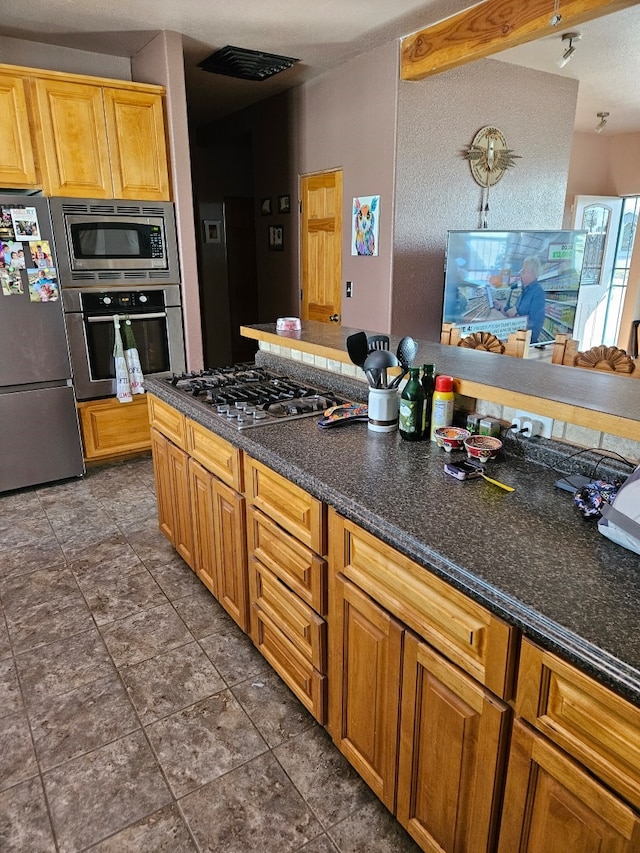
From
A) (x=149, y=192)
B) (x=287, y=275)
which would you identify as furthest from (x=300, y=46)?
(x=287, y=275)

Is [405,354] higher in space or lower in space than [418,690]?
higher

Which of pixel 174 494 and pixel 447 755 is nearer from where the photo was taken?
pixel 447 755

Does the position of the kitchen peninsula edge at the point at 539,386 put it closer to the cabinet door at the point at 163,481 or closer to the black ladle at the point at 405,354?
the black ladle at the point at 405,354

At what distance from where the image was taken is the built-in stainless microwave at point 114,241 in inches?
138

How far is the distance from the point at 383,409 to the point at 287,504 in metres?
0.46

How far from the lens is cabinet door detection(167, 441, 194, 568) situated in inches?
95.7

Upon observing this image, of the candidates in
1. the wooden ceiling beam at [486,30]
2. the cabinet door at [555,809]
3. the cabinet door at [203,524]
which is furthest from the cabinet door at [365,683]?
the wooden ceiling beam at [486,30]

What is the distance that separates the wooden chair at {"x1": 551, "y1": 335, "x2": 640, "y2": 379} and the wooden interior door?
225 cm

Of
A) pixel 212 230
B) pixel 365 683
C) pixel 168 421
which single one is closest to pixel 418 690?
pixel 365 683

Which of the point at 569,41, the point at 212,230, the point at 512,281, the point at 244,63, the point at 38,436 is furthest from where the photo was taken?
the point at 212,230

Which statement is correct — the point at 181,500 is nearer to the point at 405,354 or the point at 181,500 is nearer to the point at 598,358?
the point at 405,354

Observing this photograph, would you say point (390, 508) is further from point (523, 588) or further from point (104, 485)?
point (104, 485)

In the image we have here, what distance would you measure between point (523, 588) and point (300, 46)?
3997 mm

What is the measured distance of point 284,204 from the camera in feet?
16.9
